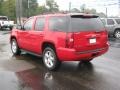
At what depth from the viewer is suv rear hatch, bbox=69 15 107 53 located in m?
7.68

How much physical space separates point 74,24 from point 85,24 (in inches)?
17.7

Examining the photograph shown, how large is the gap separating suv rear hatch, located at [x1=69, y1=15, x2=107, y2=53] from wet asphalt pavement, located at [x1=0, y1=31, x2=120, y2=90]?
30.1 inches

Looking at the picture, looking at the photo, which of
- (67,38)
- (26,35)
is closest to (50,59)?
(67,38)

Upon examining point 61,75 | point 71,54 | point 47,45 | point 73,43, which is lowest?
point 61,75

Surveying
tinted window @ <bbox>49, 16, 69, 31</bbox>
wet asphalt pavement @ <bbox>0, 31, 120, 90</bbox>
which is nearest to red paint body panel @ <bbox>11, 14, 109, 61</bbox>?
tinted window @ <bbox>49, 16, 69, 31</bbox>

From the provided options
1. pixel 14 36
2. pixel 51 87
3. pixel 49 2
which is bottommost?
pixel 51 87

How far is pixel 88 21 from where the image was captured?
26.9 ft

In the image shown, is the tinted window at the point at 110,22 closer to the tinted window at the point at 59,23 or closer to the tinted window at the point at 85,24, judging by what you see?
the tinted window at the point at 85,24

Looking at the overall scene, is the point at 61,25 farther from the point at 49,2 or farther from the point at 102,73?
the point at 49,2

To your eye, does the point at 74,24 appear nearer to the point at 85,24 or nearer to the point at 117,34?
the point at 85,24

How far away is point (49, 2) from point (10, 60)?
288 ft

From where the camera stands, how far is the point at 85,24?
318 inches

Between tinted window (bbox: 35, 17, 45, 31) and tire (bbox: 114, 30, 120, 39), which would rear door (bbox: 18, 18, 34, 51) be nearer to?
tinted window (bbox: 35, 17, 45, 31)

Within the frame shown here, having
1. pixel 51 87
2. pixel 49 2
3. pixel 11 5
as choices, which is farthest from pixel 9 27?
pixel 49 2
